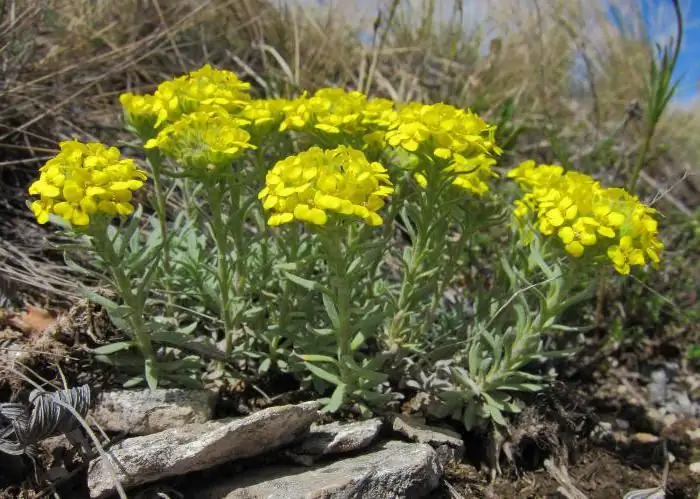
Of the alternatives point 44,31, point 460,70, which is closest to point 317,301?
Result: point 44,31

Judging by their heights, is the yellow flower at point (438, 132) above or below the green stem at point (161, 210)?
above

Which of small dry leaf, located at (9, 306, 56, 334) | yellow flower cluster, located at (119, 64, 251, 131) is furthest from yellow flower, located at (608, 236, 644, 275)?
small dry leaf, located at (9, 306, 56, 334)

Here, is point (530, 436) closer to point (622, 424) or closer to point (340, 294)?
point (622, 424)

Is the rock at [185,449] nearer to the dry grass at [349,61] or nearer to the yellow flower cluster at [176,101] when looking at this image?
the yellow flower cluster at [176,101]

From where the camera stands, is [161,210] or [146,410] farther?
[161,210]

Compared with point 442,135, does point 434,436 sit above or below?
below

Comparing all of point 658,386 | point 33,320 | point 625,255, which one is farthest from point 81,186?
point 658,386

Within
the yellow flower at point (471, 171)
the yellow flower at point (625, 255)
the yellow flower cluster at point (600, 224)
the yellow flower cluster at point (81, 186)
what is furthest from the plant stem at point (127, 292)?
the yellow flower at point (625, 255)
